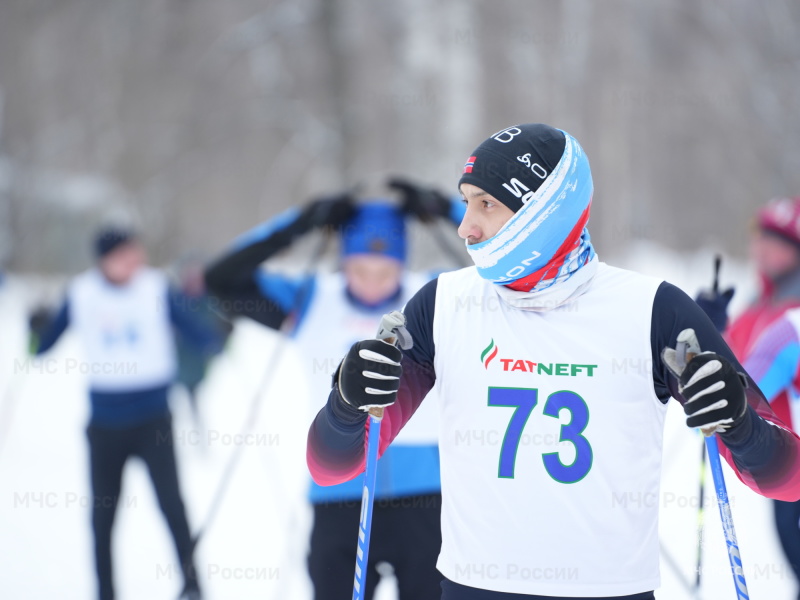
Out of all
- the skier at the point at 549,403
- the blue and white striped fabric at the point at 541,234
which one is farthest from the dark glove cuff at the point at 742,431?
the blue and white striped fabric at the point at 541,234

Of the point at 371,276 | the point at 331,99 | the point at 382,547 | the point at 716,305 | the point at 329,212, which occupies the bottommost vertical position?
the point at 382,547

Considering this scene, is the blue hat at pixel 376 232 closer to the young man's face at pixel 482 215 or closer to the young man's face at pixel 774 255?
the young man's face at pixel 482 215

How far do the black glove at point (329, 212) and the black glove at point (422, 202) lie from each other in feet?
0.72

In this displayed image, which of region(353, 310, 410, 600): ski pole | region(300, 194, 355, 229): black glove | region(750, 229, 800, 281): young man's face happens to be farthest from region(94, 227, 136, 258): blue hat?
region(750, 229, 800, 281): young man's face

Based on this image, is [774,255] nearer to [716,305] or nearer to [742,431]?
[716,305]

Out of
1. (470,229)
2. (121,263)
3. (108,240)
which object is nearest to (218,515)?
(121,263)

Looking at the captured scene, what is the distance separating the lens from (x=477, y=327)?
1637 mm

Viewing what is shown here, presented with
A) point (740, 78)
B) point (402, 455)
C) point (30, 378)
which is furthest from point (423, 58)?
point (402, 455)

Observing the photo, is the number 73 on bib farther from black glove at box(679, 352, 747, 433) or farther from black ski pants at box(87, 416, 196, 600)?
black ski pants at box(87, 416, 196, 600)

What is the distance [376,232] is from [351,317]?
348 millimetres

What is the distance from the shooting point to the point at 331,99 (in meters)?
13.9

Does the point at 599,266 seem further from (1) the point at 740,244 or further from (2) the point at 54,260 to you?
(1) the point at 740,244

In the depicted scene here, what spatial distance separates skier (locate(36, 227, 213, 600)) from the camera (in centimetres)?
371

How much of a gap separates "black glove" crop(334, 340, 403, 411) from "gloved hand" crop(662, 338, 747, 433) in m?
0.51
